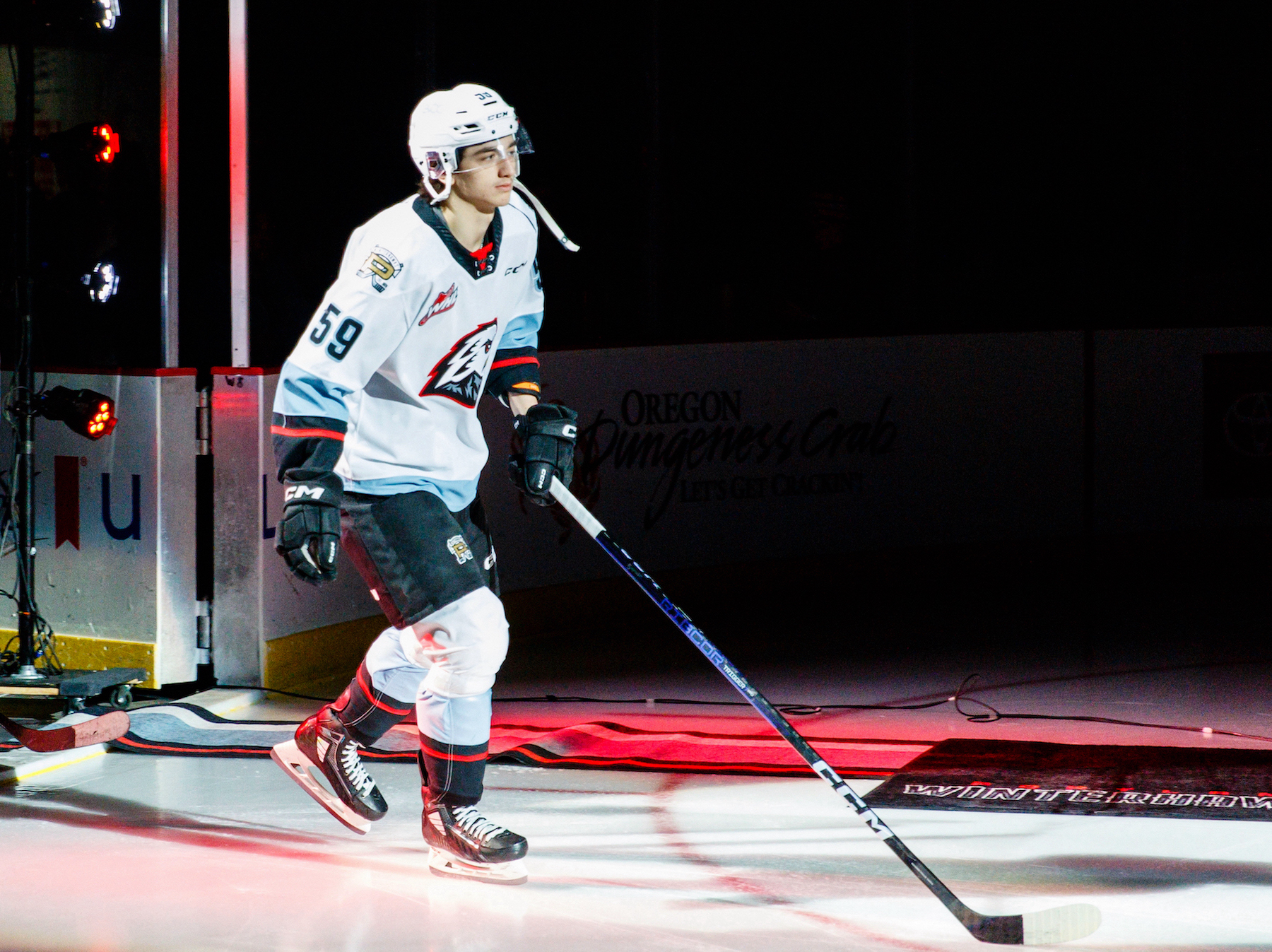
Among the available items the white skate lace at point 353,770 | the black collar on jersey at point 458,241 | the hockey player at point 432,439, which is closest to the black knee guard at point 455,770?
the hockey player at point 432,439

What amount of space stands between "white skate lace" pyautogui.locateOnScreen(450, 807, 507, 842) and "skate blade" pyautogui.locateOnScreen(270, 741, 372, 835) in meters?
0.31

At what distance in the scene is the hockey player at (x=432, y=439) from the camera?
3607 mm

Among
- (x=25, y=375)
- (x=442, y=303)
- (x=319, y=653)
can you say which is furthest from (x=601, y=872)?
(x=25, y=375)

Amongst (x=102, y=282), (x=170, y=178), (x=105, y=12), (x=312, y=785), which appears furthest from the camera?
(x=170, y=178)

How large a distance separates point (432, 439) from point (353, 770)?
2.53 ft

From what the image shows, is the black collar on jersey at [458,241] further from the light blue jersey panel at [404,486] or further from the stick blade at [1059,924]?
the stick blade at [1059,924]

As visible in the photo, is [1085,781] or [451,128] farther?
[1085,781]

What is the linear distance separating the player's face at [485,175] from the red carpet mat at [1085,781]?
5.65 ft

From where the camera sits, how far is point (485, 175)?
3.73 meters

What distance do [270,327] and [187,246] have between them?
672 mm

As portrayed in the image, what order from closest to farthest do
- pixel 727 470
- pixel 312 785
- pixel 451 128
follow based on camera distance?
1. pixel 451 128
2. pixel 312 785
3. pixel 727 470

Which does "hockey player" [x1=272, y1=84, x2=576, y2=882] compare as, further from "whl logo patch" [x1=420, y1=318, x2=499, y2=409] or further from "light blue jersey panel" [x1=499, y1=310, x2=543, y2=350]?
"light blue jersey panel" [x1=499, y1=310, x2=543, y2=350]

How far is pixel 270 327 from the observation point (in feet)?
21.0

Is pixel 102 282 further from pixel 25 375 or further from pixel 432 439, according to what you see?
pixel 432 439
